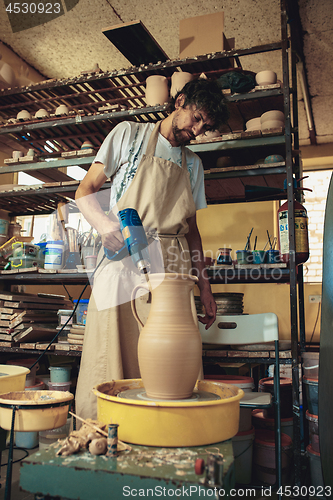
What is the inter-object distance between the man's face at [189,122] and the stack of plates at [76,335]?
146 centimetres

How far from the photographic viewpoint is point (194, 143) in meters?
2.60

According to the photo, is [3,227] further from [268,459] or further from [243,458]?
[268,459]

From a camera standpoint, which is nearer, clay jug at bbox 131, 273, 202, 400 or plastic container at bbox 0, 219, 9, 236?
clay jug at bbox 131, 273, 202, 400

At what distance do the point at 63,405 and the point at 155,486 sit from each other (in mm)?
552

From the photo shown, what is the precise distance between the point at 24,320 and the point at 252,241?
3984 millimetres

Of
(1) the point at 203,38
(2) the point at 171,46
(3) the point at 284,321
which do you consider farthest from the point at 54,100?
(3) the point at 284,321

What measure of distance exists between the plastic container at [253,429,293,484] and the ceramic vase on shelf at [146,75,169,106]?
7.55ft

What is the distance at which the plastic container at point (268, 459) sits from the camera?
84.3 inches

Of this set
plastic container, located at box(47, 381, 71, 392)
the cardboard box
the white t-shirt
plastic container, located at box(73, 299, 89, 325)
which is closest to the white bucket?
plastic container, located at box(73, 299, 89, 325)

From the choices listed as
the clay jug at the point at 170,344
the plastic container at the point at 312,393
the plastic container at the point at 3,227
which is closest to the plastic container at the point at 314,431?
the plastic container at the point at 312,393

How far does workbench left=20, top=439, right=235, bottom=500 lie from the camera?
73 cm

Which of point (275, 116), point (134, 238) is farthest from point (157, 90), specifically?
point (134, 238)

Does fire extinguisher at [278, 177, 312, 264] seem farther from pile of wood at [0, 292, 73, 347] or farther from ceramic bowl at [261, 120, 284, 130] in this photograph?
pile of wood at [0, 292, 73, 347]

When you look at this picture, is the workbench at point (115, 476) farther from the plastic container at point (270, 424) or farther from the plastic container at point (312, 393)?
the plastic container at point (270, 424)
